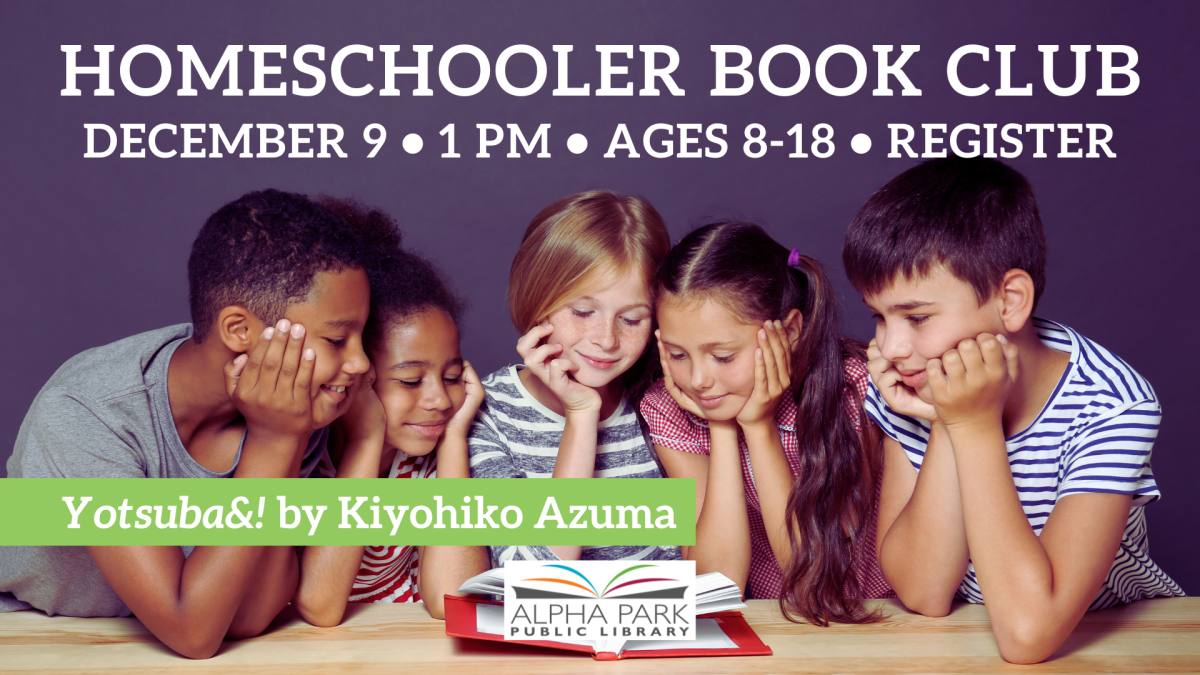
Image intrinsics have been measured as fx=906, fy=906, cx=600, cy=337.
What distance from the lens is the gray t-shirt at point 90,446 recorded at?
1.38 meters

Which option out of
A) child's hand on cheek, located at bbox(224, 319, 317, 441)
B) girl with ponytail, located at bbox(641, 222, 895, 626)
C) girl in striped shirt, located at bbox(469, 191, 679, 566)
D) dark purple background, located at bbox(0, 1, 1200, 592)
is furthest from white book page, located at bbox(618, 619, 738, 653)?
dark purple background, located at bbox(0, 1, 1200, 592)

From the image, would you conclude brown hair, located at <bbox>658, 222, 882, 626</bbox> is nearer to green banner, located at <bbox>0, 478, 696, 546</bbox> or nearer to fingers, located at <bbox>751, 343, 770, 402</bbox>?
fingers, located at <bbox>751, 343, 770, 402</bbox>

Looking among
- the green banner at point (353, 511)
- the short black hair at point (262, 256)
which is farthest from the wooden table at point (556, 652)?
the short black hair at point (262, 256)

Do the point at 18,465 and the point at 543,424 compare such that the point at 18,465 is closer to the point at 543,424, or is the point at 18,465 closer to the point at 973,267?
the point at 543,424

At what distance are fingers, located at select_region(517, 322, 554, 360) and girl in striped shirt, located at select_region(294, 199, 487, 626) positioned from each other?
109 millimetres

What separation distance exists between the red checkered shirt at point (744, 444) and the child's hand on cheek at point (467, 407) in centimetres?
35

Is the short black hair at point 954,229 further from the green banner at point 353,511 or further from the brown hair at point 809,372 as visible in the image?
the green banner at point 353,511

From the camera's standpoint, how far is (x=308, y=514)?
Answer: 1.49 meters

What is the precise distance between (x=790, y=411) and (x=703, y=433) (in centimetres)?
18

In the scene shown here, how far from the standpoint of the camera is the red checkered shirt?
5.87ft

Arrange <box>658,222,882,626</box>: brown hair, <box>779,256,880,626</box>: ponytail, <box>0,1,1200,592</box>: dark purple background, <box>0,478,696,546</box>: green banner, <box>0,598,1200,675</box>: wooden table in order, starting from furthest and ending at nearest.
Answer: <box>0,1,1200,592</box>: dark purple background < <box>658,222,882,626</box>: brown hair < <box>779,256,880,626</box>: ponytail < <box>0,478,696,546</box>: green banner < <box>0,598,1200,675</box>: wooden table

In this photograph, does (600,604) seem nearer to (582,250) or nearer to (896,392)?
(896,392)

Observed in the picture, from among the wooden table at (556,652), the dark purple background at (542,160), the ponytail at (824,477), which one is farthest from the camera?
the dark purple background at (542,160)

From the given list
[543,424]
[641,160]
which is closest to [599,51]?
[641,160]
